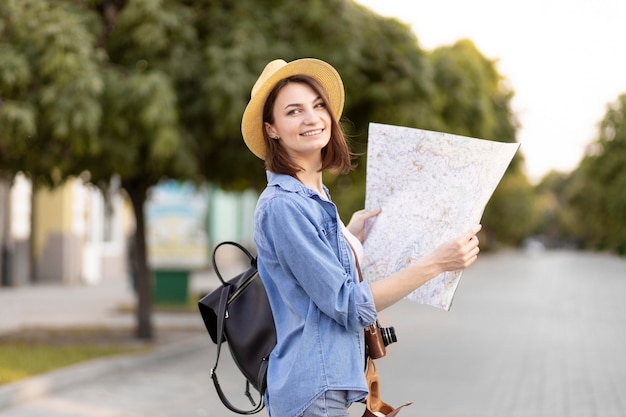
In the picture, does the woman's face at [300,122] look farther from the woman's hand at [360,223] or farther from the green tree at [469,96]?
the green tree at [469,96]

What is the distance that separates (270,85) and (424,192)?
53cm

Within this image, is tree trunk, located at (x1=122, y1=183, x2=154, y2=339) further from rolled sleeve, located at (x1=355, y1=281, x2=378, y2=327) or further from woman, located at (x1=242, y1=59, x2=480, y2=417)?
rolled sleeve, located at (x1=355, y1=281, x2=378, y2=327)

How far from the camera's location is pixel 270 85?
2.74m

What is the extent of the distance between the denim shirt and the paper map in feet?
0.65

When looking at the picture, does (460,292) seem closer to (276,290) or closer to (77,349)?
(77,349)

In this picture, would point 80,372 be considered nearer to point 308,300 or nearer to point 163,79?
point 163,79

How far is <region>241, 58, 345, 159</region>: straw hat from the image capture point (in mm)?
2730

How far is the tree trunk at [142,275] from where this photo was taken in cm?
1288

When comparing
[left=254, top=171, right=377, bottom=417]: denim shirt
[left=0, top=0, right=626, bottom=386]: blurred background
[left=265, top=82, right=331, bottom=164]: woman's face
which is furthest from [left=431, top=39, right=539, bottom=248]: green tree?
[left=254, top=171, right=377, bottom=417]: denim shirt

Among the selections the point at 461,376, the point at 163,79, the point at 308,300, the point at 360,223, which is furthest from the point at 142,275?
the point at 308,300

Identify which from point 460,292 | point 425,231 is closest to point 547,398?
point 425,231

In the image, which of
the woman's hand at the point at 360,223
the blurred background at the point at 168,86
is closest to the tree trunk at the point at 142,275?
the blurred background at the point at 168,86

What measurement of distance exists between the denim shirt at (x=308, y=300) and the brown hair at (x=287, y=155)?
0.07 metres

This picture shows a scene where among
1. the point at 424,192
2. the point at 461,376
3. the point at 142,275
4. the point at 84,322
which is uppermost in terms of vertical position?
the point at 424,192
